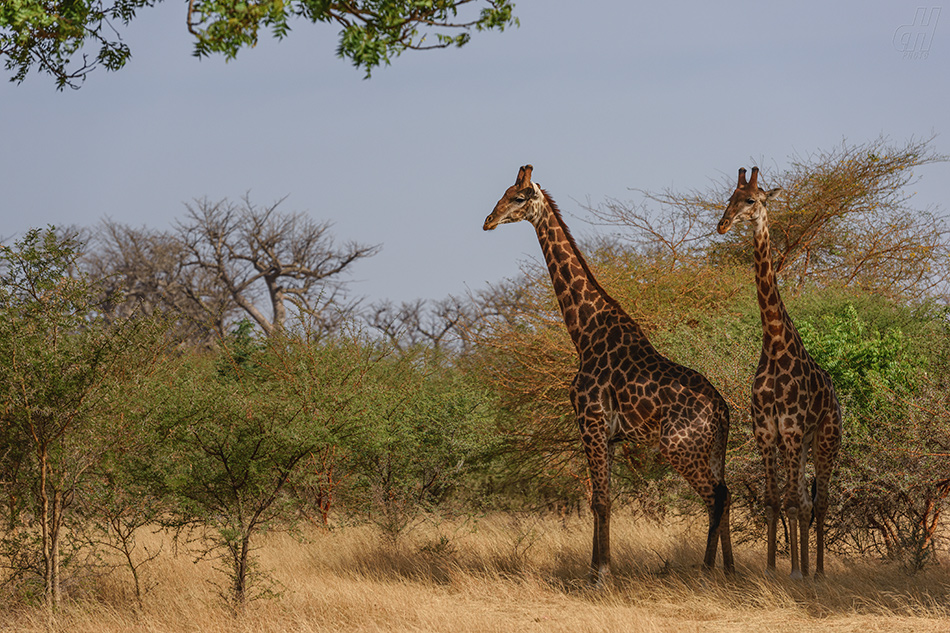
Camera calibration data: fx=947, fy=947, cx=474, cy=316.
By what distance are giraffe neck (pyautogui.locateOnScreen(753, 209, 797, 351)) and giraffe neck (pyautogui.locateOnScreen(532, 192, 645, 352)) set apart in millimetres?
1530

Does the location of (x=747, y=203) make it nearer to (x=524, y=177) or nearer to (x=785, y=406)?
(x=785, y=406)

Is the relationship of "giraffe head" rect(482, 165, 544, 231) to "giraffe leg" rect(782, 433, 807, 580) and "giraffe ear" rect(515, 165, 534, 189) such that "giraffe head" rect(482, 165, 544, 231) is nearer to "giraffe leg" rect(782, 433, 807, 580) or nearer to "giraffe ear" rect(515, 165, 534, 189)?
"giraffe ear" rect(515, 165, 534, 189)

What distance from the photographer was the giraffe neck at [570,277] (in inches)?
387

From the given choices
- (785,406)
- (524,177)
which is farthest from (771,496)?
(524,177)

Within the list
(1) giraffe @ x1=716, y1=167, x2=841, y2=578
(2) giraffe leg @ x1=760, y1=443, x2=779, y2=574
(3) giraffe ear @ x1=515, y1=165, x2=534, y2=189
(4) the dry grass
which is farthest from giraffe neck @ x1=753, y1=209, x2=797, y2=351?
(3) giraffe ear @ x1=515, y1=165, x2=534, y2=189

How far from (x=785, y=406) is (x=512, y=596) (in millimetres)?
3351

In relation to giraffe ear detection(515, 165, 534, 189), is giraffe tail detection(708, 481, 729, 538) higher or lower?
lower

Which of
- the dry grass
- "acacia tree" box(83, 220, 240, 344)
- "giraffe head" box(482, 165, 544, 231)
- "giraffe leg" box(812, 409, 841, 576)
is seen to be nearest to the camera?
the dry grass

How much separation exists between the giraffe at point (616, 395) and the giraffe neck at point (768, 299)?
828 mm

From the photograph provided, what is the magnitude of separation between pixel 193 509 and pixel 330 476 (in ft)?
15.6

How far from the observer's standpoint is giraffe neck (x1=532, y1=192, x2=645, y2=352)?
9836mm

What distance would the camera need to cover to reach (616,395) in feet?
30.6

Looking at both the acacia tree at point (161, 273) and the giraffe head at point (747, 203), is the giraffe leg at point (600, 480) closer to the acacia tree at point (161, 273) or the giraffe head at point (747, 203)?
the giraffe head at point (747, 203)

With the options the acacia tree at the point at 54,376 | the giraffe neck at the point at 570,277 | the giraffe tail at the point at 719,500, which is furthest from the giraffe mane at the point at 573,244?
the acacia tree at the point at 54,376
